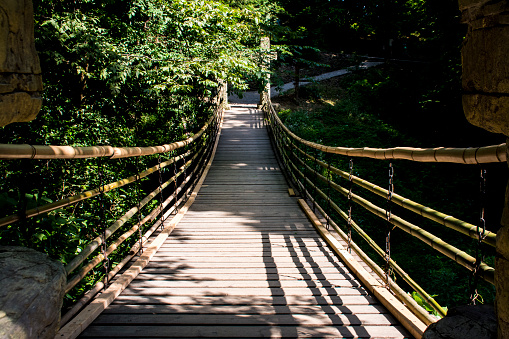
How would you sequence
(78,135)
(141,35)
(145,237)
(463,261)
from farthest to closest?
(141,35), (78,135), (145,237), (463,261)

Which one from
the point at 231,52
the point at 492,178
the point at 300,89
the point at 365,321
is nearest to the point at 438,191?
the point at 492,178

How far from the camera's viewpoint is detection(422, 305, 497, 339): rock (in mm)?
1266

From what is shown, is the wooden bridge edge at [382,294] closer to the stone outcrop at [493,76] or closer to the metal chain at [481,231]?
the metal chain at [481,231]

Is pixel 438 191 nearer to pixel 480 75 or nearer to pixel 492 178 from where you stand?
pixel 492 178

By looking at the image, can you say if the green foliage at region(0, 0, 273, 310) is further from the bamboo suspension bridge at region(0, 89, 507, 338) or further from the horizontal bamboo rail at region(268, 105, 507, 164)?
the horizontal bamboo rail at region(268, 105, 507, 164)

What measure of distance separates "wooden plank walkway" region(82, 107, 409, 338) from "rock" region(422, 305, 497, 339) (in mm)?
783

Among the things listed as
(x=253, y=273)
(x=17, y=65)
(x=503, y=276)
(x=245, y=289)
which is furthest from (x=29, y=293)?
(x=253, y=273)

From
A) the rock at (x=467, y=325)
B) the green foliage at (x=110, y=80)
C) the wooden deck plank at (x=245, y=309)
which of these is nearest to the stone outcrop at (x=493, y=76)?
the rock at (x=467, y=325)

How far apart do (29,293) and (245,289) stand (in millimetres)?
1625

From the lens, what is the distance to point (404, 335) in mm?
2057

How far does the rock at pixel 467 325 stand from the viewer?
49.8 inches

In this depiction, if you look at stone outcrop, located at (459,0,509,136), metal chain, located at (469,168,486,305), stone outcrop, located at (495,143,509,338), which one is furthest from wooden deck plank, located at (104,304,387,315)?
stone outcrop, located at (459,0,509,136)

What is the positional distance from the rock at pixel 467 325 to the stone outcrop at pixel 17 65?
6.43 feet

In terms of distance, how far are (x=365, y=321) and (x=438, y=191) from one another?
25.1 ft
